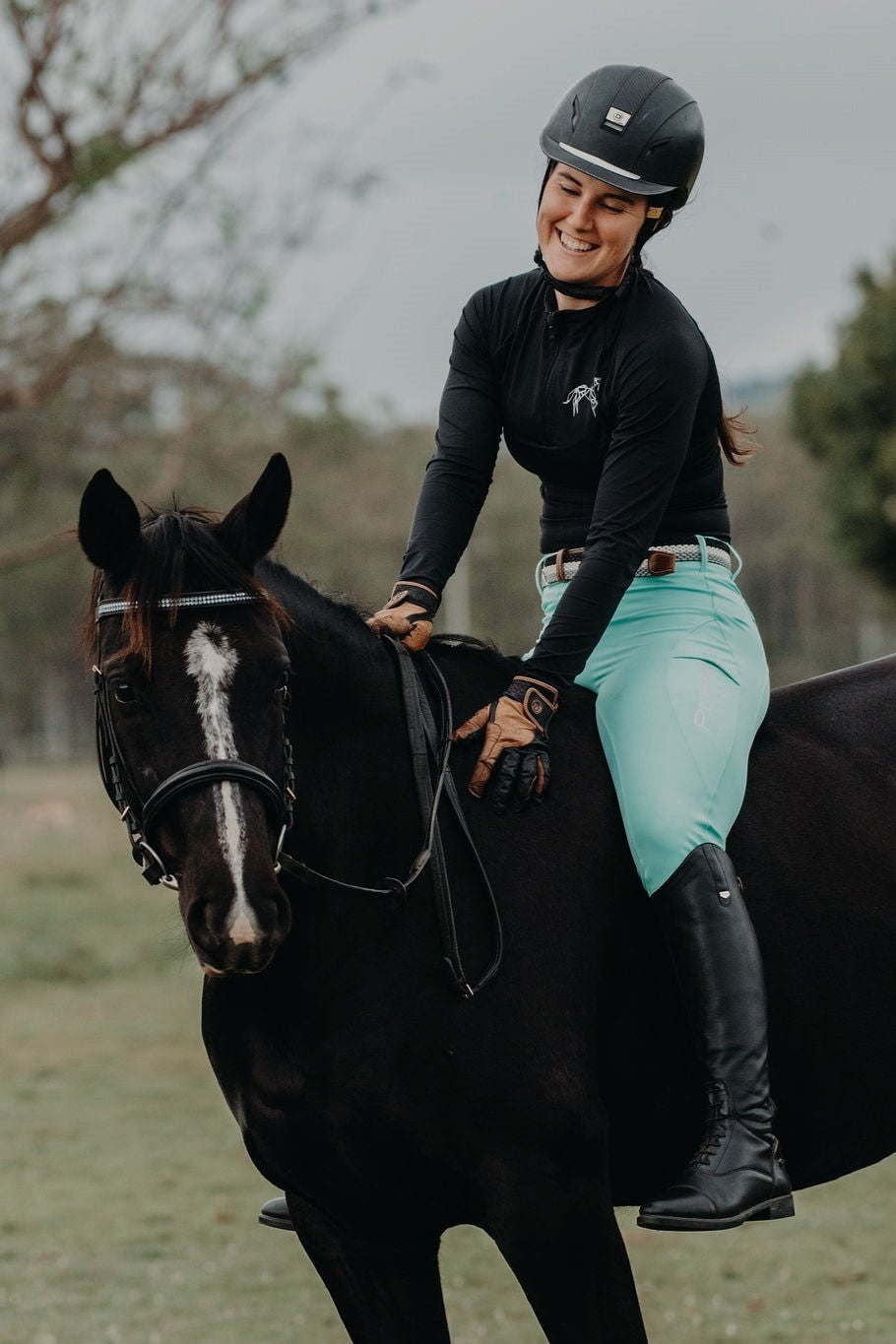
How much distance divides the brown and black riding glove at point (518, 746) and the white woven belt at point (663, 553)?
44cm

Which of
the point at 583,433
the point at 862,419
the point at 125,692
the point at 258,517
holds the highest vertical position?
the point at 862,419

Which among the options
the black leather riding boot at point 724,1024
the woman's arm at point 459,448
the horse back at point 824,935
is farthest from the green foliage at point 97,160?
the black leather riding boot at point 724,1024

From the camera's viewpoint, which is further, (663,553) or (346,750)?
(663,553)

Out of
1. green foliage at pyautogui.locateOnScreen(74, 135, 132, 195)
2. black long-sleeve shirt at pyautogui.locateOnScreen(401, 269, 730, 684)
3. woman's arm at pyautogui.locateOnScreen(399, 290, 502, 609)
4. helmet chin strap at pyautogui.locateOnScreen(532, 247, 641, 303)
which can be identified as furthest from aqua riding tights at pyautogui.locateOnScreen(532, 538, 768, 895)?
green foliage at pyautogui.locateOnScreen(74, 135, 132, 195)

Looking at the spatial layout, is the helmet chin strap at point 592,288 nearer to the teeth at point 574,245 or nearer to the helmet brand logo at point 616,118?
the teeth at point 574,245

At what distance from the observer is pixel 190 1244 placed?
8703mm

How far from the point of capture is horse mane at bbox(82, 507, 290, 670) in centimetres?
318

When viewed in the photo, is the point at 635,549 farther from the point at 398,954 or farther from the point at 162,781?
the point at 162,781

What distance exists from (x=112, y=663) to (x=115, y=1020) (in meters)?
13.2

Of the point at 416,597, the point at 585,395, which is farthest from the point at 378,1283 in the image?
the point at 585,395

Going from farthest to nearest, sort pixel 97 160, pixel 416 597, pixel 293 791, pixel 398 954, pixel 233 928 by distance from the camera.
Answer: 1. pixel 97 160
2. pixel 416 597
3. pixel 398 954
4. pixel 293 791
5. pixel 233 928

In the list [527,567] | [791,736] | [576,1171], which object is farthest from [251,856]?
[527,567]

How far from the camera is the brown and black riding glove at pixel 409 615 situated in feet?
12.5

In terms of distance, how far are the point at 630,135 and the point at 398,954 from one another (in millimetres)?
1914
